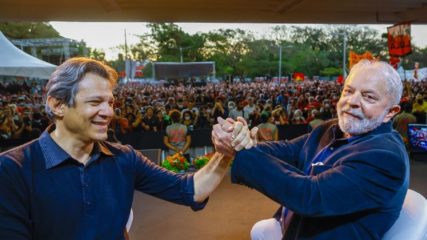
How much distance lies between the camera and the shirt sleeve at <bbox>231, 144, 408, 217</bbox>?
143cm

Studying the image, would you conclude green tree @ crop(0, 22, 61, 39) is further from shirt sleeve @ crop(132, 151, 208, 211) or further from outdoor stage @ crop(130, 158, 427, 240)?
shirt sleeve @ crop(132, 151, 208, 211)

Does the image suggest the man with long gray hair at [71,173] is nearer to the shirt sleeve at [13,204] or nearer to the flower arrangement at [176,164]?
the shirt sleeve at [13,204]

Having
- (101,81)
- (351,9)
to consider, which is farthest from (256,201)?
(351,9)

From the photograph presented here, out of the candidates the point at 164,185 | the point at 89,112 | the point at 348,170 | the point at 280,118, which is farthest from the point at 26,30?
the point at 348,170

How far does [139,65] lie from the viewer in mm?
51562

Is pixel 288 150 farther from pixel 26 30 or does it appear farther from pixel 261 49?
pixel 261 49

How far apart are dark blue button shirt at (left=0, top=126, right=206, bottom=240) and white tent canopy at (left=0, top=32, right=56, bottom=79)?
10297mm

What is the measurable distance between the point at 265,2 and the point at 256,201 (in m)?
7.04

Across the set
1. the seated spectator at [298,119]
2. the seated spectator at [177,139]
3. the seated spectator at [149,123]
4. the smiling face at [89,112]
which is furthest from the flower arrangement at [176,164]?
the smiling face at [89,112]

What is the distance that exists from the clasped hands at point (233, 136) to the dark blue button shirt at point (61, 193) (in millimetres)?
461

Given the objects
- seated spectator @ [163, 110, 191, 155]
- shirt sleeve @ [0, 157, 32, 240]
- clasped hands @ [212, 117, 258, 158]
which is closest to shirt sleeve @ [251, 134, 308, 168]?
clasped hands @ [212, 117, 258, 158]

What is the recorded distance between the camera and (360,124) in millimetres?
1662

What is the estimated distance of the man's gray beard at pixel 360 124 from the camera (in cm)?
164

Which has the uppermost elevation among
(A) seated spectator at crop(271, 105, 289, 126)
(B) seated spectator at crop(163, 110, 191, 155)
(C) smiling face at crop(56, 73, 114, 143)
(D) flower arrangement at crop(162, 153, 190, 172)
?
(C) smiling face at crop(56, 73, 114, 143)
